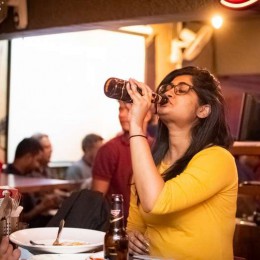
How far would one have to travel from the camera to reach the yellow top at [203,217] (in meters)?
1.93

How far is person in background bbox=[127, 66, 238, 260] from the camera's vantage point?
1.89 m

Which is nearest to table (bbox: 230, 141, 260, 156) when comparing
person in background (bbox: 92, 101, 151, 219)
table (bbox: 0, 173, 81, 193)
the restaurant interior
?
the restaurant interior

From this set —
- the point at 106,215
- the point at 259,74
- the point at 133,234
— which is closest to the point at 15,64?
the point at 259,74

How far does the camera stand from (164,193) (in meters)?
1.86

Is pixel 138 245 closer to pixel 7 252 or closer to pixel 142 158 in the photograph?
pixel 142 158

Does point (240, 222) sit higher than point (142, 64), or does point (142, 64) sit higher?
point (142, 64)

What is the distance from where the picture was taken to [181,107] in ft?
6.84

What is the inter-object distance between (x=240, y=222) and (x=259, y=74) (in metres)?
3.70

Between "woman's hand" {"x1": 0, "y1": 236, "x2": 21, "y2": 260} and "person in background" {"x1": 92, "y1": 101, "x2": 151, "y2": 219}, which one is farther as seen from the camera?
"person in background" {"x1": 92, "y1": 101, "x2": 151, "y2": 219}

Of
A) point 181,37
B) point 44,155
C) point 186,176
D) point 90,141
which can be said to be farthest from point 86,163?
point 186,176

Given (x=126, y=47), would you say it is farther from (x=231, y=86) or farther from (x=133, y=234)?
(x=133, y=234)

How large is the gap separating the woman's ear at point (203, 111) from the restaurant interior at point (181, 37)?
65 centimetres

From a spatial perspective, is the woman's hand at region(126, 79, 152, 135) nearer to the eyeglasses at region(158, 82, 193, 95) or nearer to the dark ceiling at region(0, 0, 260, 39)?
the eyeglasses at region(158, 82, 193, 95)

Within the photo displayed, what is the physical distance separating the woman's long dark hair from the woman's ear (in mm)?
13
